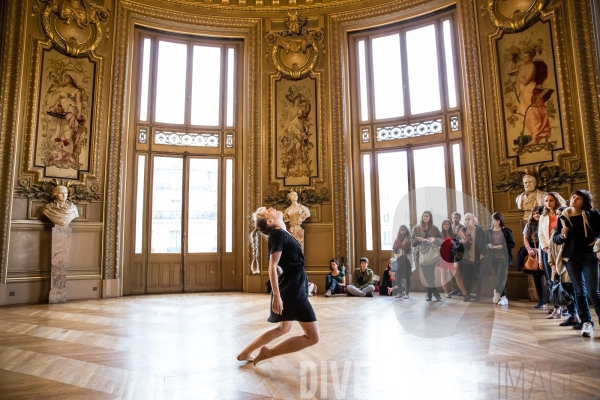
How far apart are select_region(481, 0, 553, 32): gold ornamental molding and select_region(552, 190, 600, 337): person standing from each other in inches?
206

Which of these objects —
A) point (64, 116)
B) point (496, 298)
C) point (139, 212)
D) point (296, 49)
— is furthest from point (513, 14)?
point (64, 116)

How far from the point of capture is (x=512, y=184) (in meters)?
7.45

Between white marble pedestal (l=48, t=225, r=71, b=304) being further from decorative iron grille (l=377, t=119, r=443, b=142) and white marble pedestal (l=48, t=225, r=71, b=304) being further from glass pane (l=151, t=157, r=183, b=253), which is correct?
decorative iron grille (l=377, t=119, r=443, b=142)

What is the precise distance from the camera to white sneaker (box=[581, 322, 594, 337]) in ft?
12.0

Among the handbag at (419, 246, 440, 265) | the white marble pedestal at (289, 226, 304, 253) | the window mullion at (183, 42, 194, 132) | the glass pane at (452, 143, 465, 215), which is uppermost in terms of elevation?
the window mullion at (183, 42, 194, 132)

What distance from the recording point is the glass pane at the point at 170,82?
30.9 ft

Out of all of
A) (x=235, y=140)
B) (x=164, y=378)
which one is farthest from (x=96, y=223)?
(x=164, y=378)

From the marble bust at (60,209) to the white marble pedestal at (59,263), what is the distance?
130 millimetres

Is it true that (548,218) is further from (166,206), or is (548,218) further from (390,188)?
(166,206)

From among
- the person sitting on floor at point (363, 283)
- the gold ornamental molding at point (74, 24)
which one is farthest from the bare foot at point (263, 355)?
the gold ornamental molding at point (74, 24)

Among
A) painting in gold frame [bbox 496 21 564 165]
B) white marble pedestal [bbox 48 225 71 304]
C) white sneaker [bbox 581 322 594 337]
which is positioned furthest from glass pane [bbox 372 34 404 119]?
white marble pedestal [bbox 48 225 71 304]

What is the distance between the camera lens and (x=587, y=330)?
369 cm

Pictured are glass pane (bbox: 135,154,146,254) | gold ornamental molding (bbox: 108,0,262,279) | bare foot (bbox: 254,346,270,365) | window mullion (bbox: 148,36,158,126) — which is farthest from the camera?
window mullion (bbox: 148,36,158,126)

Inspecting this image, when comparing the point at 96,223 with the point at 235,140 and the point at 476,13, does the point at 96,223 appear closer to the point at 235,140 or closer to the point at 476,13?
the point at 235,140
